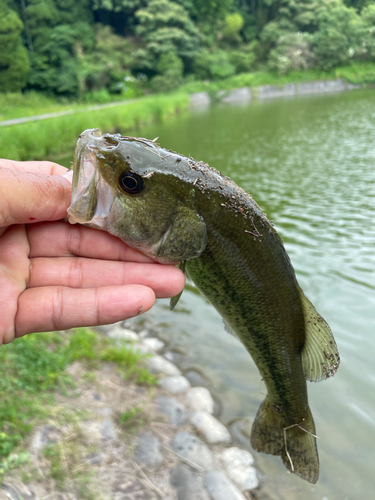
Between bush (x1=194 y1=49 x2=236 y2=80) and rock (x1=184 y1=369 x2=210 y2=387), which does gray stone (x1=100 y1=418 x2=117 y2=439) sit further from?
bush (x1=194 y1=49 x2=236 y2=80)

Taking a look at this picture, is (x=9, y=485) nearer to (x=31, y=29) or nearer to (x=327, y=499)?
(x=327, y=499)

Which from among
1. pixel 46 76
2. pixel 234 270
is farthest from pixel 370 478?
pixel 46 76

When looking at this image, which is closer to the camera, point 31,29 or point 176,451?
point 176,451

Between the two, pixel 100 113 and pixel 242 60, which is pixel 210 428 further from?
pixel 242 60

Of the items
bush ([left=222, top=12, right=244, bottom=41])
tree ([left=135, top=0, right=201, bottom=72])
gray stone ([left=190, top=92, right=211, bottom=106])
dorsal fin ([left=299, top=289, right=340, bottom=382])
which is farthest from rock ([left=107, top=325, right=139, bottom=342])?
bush ([left=222, top=12, right=244, bottom=41])

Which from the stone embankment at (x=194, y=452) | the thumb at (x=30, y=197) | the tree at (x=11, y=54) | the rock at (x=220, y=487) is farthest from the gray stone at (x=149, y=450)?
the tree at (x=11, y=54)

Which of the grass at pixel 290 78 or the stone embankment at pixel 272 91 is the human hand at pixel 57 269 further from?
the grass at pixel 290 78

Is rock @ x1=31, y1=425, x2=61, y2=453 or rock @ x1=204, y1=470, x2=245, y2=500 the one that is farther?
rock @ x1=204, y1=470, x2=245, y2=500
